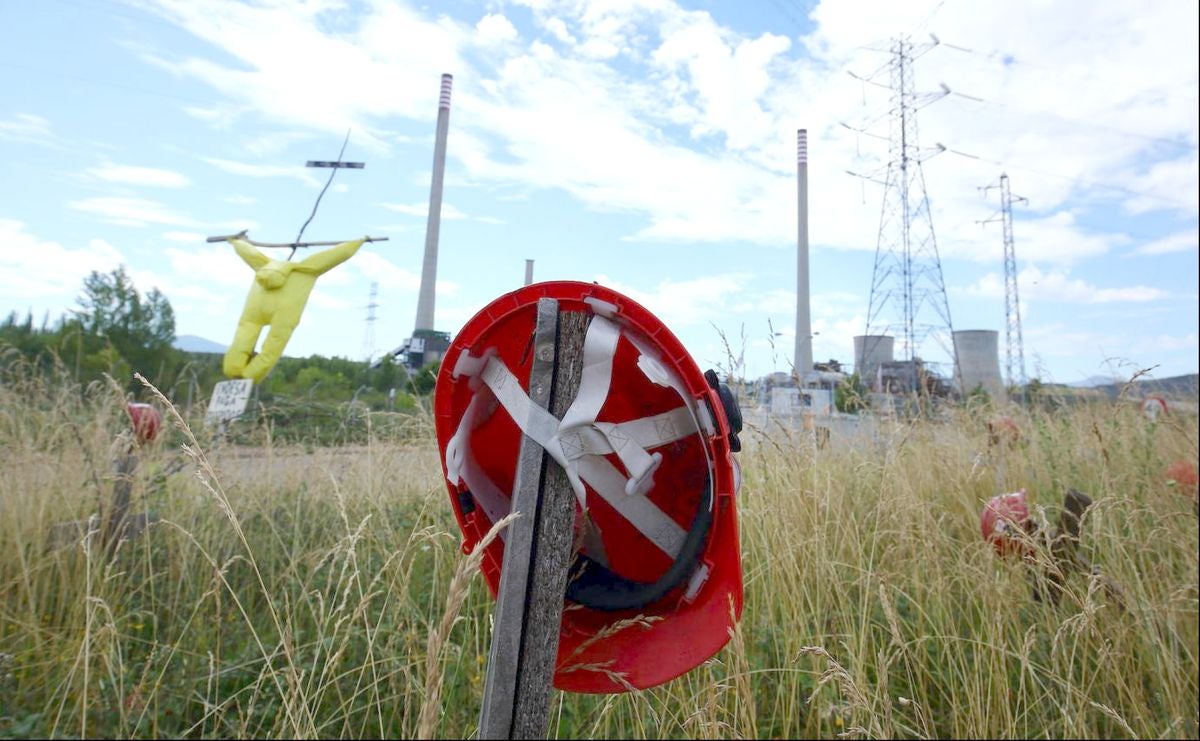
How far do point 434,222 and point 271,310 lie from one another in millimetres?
28712

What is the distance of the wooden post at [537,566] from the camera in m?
0.98

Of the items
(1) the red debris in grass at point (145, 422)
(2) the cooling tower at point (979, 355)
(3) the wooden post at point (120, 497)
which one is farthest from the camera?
(2) the cooling tower at point (979, 355)

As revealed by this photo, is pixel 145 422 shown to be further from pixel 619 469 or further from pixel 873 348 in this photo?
pixel 873 348

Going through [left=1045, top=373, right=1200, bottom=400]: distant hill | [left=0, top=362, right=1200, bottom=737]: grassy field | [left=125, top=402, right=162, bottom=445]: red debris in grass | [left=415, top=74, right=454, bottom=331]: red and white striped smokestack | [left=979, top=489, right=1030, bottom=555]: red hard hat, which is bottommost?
[left=0, top=362, right=1200, bottom=737]: grassy field

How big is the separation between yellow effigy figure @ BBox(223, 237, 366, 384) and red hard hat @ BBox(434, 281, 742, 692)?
5.65 meters

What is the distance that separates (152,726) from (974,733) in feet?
8.82

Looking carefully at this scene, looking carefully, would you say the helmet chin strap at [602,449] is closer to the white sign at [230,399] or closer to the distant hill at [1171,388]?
the white sign at [230,399]

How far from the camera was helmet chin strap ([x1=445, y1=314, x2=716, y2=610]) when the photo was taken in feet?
3.58

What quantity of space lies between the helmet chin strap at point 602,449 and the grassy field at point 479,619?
42 cm

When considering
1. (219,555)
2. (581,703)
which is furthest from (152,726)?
(581,703)

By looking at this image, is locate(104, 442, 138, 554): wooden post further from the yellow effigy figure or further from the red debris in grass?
the yellow effigy figure

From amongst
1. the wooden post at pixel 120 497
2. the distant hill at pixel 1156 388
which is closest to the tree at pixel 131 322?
the wooden post at pixel 120 497

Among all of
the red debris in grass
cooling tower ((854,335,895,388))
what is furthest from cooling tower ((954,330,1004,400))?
the red debris in grass

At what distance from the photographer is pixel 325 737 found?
2281 mm
